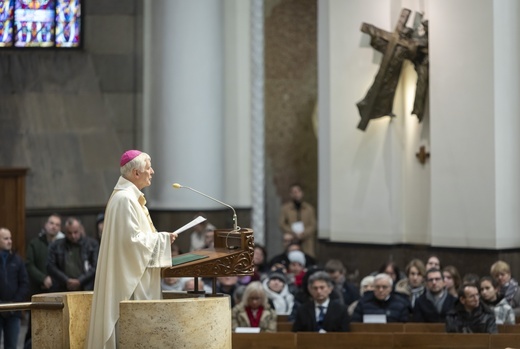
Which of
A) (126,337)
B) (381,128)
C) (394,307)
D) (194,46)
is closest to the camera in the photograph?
(126,337)

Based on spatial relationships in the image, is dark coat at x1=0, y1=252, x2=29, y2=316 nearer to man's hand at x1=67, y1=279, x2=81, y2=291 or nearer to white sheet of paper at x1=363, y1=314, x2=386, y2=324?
man's hand at x1=67, y1=279, x2=81, y2=291

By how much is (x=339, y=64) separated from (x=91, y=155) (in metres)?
4.79

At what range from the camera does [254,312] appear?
1234 centimetres

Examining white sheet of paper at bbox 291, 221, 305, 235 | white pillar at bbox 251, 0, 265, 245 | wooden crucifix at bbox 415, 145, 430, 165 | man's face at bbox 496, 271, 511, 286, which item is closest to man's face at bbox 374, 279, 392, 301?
man's face at bbox 496, 271, 511, 286

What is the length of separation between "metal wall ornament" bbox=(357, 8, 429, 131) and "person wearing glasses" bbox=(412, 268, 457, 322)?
3.44 m

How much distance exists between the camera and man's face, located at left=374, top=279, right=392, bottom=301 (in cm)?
1269

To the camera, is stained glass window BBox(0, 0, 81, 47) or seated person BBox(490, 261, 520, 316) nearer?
seated person BBox(490, 261, 520, 316)

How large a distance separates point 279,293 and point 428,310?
1954 millimetres

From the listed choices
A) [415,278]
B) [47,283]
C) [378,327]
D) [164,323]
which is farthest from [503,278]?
[164,323]

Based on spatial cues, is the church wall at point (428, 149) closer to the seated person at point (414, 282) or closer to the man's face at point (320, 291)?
the seated person at point (414, 282)

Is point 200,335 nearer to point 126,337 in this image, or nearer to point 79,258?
point 126,337

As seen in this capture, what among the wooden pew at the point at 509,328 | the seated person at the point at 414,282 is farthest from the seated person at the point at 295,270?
the wooden pew at the point at 509,328

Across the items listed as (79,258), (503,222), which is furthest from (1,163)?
(503,222)

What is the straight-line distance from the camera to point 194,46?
19422 mm
